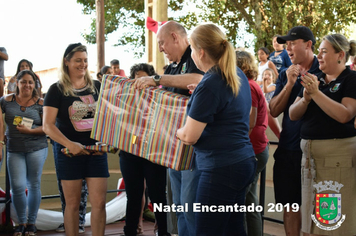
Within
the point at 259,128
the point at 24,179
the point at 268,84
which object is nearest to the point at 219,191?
the point at 259,128

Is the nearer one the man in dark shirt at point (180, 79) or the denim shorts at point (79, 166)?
the man in dark shirt at point (180, 79)

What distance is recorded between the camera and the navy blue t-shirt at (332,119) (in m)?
2.80

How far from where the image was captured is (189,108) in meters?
2.35

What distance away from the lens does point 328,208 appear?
111 inches

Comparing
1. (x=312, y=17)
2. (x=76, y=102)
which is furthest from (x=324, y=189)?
(x=312, y=17)

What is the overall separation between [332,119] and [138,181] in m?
1.80

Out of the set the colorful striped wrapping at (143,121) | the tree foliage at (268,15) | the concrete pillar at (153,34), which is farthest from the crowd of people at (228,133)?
the tree foliage at (268,15)

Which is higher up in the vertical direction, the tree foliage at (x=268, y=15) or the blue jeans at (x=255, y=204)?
the tree foliage at (x=268, y=15)

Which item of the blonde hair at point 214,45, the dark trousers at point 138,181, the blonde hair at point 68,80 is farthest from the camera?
the dark trousers at point 138,181

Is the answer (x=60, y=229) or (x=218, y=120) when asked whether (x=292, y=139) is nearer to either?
(x=218, y=120)

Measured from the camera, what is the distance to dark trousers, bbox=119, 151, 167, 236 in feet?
12.4

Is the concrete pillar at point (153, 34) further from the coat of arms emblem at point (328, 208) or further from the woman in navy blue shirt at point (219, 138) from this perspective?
the woman in navy blue shirt at point (219, 138)

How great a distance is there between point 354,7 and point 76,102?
11.0 metres

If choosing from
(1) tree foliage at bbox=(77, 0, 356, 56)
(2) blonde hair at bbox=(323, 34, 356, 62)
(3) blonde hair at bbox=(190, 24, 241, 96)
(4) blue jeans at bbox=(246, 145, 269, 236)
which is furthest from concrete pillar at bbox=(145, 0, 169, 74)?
(3) blonde hair at bbox=(190, 24, 241, 96)
